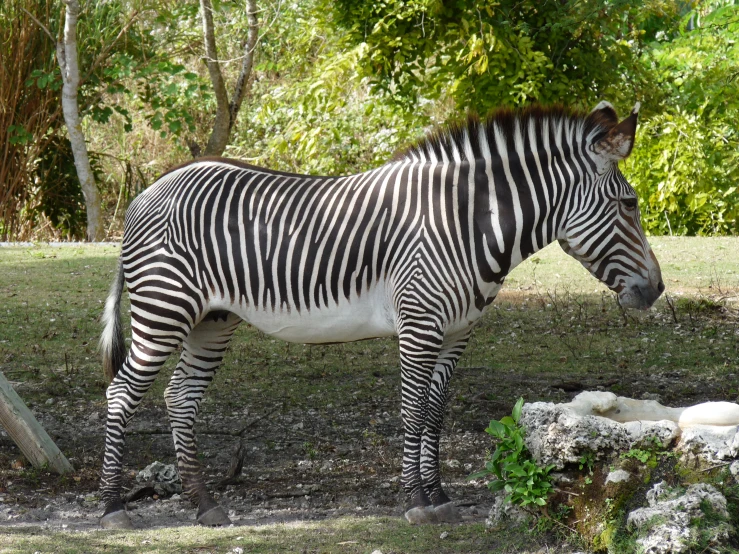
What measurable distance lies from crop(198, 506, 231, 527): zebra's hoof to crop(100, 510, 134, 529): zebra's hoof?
1.42 feet

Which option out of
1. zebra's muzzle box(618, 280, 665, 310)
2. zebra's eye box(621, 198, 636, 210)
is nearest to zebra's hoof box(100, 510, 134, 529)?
zebra's muzzle box(618, 280, 665, 310)

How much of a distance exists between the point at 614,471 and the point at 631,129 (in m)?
2.04

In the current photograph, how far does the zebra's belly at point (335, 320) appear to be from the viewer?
546cm

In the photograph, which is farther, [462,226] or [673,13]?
[673,13]

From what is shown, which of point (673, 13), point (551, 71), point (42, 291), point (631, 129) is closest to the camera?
point (631, 129)

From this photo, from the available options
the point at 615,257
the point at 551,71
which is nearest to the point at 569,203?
the point at 615,257

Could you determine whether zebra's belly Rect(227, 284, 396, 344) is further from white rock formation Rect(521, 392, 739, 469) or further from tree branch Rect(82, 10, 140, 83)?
tree branch Rect(82, 10, 140, 83)

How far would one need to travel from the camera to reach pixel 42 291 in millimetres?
11750

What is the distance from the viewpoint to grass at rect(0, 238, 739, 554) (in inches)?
192

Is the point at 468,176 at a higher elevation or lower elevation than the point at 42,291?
higher

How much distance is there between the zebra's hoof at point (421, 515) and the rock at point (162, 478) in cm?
176

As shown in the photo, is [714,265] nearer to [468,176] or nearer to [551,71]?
[551,71]

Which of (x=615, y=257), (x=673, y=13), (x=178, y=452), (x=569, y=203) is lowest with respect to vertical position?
(x=178, y=452)

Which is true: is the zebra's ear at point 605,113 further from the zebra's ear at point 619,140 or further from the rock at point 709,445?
the rock at point 709,445
